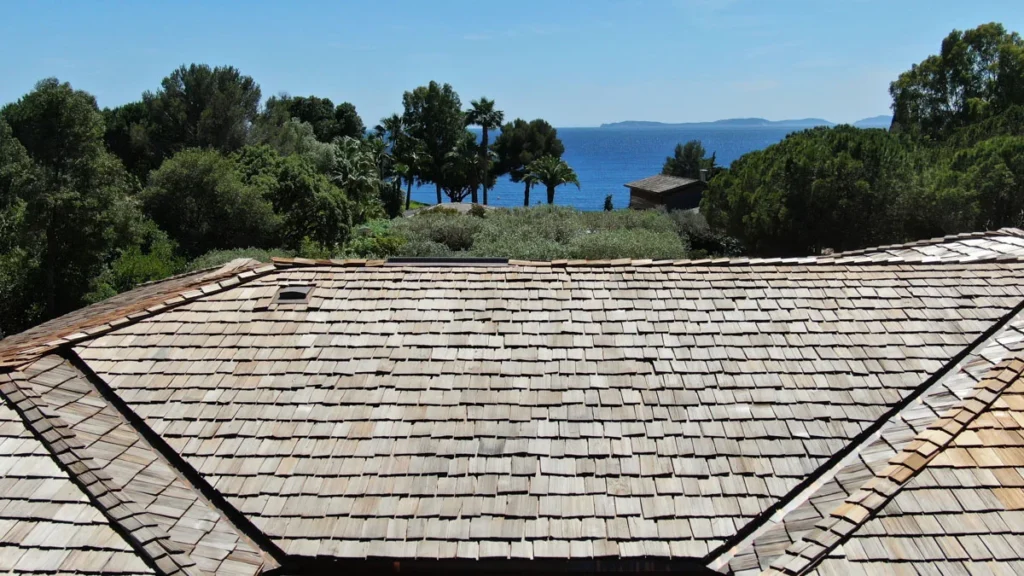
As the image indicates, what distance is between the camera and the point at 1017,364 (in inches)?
291

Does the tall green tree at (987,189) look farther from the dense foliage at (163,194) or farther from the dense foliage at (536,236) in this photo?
the dense foliage at (163,194)

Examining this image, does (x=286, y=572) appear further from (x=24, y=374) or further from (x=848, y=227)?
(x=848, y=227)

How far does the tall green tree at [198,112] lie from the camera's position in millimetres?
46750

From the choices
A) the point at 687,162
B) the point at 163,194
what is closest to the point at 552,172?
the point at 687,162

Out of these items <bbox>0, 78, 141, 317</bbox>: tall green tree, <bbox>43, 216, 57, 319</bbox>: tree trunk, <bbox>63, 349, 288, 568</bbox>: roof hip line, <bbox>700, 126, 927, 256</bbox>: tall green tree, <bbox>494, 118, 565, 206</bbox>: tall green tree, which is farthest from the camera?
<bbox>494, 118, 565, 206</bbox>: tall green tree

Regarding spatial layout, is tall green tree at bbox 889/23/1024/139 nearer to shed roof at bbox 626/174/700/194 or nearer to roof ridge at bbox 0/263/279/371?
shed roof at bbox 626/174/700/194

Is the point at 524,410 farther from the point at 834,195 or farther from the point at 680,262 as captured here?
the point at 834,195

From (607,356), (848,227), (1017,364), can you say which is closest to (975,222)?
(848,227)

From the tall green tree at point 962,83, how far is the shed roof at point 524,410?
44018mm

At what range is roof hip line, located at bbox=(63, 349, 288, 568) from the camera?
606 centimetres

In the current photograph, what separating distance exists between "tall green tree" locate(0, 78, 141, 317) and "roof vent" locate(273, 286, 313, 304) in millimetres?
20082

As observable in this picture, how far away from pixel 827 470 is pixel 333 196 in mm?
32469

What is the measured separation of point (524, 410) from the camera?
7.29m

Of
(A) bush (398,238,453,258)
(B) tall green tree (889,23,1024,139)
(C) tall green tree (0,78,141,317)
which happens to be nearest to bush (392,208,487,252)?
(A) bush (398,238,453,258)
